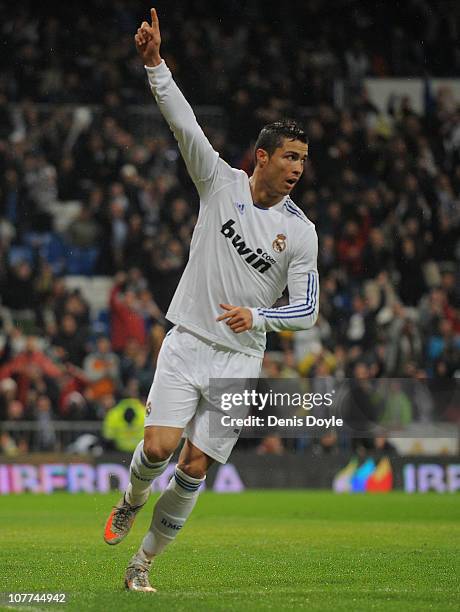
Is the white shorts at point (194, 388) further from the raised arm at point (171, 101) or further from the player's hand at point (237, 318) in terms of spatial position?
the raised arm at point (171, 101)

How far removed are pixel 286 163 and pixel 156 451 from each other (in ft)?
5.91

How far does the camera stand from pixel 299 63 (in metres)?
25.2

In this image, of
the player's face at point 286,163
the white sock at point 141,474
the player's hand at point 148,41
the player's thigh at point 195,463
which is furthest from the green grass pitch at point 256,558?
the player's hand at point 148,41

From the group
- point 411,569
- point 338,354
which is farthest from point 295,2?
point 411,569

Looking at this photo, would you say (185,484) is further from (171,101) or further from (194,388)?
(171,101)

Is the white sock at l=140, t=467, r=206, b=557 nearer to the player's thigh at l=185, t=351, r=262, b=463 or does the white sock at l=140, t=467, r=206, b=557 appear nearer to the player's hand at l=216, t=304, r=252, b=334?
the player's thigh at l=185, t=351, r=262, b=463

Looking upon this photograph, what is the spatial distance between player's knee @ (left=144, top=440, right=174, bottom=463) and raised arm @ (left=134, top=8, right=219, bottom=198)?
161cm

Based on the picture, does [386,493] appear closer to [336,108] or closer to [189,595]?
[336,108]

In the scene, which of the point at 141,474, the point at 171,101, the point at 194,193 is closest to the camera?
the point at 171,101

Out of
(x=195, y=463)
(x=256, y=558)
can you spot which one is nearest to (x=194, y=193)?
(x=256, y=558)

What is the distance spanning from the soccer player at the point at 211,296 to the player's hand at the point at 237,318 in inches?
9.8

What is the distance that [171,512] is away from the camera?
7.21 metres

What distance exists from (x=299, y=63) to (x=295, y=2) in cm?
227

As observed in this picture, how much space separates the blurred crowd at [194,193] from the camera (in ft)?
64.4
